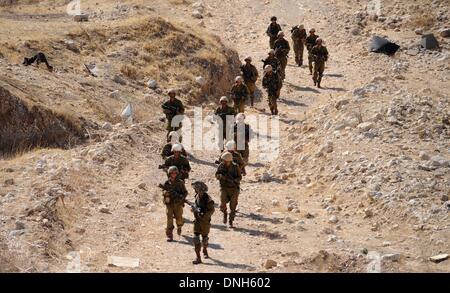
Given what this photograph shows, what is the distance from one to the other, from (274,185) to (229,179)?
310 centimetres

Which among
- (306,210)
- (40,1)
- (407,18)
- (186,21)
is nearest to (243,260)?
(306,210)

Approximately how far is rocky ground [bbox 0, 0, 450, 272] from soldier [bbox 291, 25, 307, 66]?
107 cm

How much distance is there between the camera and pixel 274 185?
18922 mm

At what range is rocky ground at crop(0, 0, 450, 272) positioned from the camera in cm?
1446

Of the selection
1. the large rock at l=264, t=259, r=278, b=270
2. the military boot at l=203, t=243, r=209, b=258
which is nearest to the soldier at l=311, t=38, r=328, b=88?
the military boot at l=203, t=243, r=209, b=258

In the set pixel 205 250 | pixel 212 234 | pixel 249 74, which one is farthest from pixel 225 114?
pixel 205 250

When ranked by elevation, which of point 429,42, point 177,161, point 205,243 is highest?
point 429,42

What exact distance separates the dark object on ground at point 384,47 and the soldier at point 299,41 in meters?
2.77

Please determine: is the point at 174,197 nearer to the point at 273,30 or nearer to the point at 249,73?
the point at 249,73

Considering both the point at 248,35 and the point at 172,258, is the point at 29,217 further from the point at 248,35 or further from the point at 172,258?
the point at 248,35

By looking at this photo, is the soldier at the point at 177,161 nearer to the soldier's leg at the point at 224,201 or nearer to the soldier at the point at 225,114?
the soldier's leg at the point at 224,201

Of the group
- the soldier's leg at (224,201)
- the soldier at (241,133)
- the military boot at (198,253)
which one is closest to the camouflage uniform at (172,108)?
the soldier at (241,133)

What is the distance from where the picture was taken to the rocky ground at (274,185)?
569 inches

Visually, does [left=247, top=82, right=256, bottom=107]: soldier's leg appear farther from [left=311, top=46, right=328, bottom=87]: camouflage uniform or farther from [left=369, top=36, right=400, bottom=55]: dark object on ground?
[left=369, top=36, right=400, bottom=55]: dark object on ground
